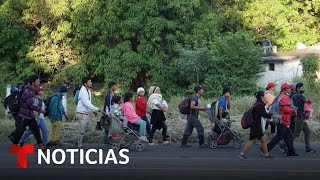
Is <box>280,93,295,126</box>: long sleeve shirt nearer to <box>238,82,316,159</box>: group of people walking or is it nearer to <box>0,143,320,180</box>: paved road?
<box>238,82,316,159</box>: group of people walking

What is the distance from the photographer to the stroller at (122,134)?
1282 cm

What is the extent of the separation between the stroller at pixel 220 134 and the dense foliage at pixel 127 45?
15614mm

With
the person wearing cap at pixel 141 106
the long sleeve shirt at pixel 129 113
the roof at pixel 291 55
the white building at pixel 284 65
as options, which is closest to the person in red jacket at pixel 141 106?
the person wearing cap at pixel 141 106

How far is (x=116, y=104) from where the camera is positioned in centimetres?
1320

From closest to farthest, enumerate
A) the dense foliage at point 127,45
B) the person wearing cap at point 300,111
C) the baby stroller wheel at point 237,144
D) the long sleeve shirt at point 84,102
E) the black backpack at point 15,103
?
1. the black backpack at point 15,103
2. the person wearing cap at point 300,111
3. the long sleeve shirt at point 84,102
4. the baby stroller wheel at point 237,144
5. the dense foliage at point 127,45

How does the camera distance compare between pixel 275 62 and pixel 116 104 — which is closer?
pixel 116 104

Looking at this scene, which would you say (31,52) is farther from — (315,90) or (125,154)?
(125,154)

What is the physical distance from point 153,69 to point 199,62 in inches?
108

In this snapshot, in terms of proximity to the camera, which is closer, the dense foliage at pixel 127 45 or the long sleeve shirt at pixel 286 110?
the long sleeve shirt at pixel 286 110

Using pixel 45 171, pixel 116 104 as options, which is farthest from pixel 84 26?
pixel 45 171

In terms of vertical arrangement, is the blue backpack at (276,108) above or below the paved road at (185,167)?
above

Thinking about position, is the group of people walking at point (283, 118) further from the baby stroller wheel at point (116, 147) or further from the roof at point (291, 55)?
the roof at point (291, 55)

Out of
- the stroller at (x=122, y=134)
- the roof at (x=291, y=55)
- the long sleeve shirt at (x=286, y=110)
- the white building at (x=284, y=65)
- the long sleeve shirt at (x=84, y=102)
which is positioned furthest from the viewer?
the white building at (x=284, y=65)

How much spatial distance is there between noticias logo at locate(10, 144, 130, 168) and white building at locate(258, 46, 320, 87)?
24.7 metres
